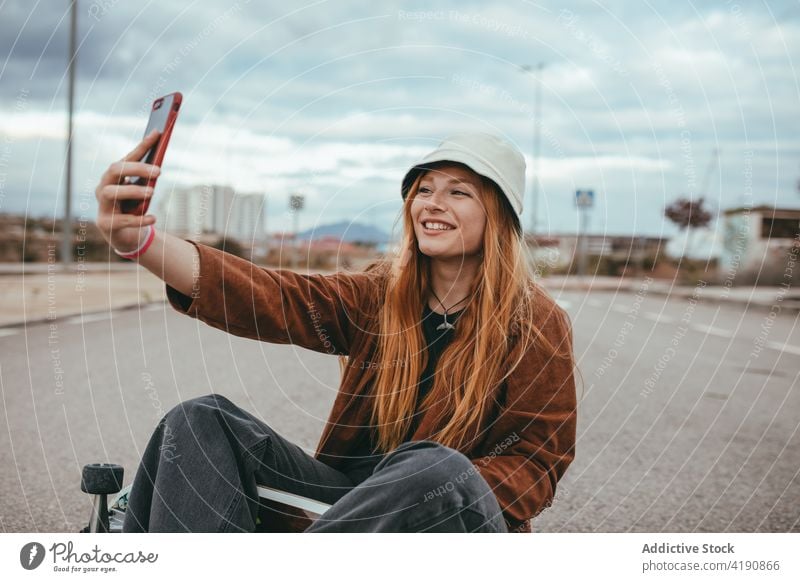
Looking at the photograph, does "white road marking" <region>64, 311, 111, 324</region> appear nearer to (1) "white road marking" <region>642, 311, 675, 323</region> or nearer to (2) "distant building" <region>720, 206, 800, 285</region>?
(1) "white road marking" <region>642, 311, 675, 323</region>

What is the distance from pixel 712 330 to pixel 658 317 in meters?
2.17

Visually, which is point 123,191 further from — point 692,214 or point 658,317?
point 692,214

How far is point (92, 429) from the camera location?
4.50 m

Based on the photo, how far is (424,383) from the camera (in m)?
2.31

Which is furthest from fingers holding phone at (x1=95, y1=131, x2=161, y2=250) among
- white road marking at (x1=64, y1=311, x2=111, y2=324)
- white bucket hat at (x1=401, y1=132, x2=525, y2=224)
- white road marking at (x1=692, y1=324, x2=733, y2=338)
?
white road marking at (x1=692, y1=324, x2=733, y2=338)

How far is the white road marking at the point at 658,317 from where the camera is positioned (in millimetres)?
12586

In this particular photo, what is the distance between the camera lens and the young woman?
186cm

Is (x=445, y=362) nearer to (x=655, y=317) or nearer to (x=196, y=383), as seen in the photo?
(x=196, y=383)

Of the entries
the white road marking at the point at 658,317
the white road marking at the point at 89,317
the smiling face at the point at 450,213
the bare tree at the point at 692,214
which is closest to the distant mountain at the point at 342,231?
the smiling face at the point at 450,213

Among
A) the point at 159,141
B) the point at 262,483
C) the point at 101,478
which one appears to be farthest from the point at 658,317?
the point at 159,141

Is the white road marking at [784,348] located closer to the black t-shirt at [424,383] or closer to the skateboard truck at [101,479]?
the black t-shirt at [424,383]

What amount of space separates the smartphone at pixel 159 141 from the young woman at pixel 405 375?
0.02 metres
